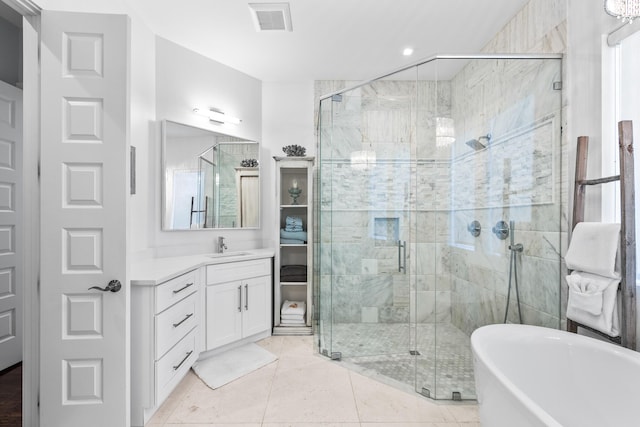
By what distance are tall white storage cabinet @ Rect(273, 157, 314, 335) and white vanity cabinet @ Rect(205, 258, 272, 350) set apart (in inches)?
7.6

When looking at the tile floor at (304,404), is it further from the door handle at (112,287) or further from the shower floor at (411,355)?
the door handle at (112,287)

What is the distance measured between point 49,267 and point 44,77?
39.3 inches

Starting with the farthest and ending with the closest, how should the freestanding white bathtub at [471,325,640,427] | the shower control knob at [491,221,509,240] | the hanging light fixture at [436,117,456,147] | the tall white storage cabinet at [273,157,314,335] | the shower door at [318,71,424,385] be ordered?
the tall white storage cabinet at [273,157,314,335], the shower door at [318,71,424,385], the hanging light fixture at [436,117,456,147], the shower control knob at [491,221,509,240], the freestanding white bathtub at [471,325,640,427]

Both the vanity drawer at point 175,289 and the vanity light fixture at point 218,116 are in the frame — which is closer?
the vanity drawer at point 175,289

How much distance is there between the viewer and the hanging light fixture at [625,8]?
3.29ft

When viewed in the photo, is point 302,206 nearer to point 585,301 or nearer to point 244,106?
point 244,106

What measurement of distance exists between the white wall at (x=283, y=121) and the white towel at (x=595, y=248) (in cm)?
249

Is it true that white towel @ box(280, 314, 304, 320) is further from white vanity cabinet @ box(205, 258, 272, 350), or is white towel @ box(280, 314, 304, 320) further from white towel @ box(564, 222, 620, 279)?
white towel @ box(564, 222, 620, 279)

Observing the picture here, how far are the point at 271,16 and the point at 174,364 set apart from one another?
8.76 ft

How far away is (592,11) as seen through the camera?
5.48 feet

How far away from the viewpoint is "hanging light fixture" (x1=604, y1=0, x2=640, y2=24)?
1001 millimetres

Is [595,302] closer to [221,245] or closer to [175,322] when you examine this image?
[175,322]

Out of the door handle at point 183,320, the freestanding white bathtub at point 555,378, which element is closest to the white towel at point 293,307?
the door handle at point 183,320

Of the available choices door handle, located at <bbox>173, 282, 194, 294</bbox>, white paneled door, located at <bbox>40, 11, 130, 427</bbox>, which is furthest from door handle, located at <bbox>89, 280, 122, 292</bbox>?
door handle, located at <bbox>173, 282, 194, 294</bbox>
